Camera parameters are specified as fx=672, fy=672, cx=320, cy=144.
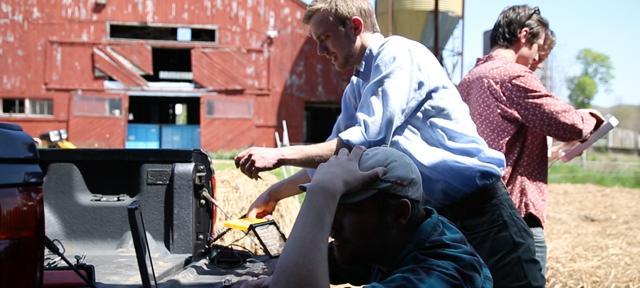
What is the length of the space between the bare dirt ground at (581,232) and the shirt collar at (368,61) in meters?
→ 3.26

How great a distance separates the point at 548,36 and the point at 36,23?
27.1 metres

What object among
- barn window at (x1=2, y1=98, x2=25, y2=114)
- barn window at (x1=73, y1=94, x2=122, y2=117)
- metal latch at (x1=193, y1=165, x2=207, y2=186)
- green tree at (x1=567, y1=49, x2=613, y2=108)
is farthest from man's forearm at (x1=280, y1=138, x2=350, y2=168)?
green tree at (x1=567, y1=49, x2=613, y2=108)

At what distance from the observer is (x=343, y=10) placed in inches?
108

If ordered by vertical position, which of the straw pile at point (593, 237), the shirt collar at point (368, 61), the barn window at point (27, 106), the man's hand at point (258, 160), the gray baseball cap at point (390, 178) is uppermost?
the shirt collar at point (368, 61)

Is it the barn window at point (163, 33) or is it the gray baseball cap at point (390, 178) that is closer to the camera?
the gray baseball cap at point (390, 178)

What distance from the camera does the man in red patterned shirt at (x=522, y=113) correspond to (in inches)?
120

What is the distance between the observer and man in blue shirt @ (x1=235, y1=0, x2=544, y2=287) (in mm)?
2508

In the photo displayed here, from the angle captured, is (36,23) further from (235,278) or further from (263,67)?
(235,278)

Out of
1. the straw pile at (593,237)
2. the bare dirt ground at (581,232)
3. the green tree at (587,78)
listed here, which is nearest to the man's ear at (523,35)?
the bare dirt ground at (581,232)

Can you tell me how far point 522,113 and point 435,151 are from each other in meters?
0.72

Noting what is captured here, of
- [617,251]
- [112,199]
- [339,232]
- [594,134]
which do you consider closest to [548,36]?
[594,134]

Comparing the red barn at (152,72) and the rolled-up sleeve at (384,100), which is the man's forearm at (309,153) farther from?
the red barn at (152,72)

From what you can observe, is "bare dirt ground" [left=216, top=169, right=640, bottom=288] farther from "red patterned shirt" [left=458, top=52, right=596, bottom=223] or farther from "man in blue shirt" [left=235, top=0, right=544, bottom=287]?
"man in blue shirt" [left=235, top=0, right=544, bottom=287]

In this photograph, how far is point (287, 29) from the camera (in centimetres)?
2836
